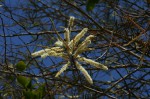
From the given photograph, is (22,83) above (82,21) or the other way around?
the other way around

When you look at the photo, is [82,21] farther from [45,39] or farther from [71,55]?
[71,55]

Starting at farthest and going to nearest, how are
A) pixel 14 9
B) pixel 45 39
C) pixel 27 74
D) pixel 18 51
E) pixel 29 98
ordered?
pixel 14 9
pixel 45 39
pixel 18 51
pixel 27 74
pixel 29 98

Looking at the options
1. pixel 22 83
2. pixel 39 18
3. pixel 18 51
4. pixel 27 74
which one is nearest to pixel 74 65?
pixel 22 83

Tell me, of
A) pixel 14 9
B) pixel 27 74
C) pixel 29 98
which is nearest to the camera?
pixel 29 98

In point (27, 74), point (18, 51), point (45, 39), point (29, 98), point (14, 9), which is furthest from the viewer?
point (14, 9)

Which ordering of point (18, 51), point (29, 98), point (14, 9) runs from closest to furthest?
point (29, 98) → point (18, 51) → point (14, 9)

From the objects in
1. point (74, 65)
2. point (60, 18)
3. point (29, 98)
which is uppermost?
point (60, 18)

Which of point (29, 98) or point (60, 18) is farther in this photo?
point (60, 18)

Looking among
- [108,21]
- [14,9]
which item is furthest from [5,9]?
[108,21]

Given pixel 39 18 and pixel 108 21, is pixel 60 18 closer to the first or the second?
pixel 39 18
